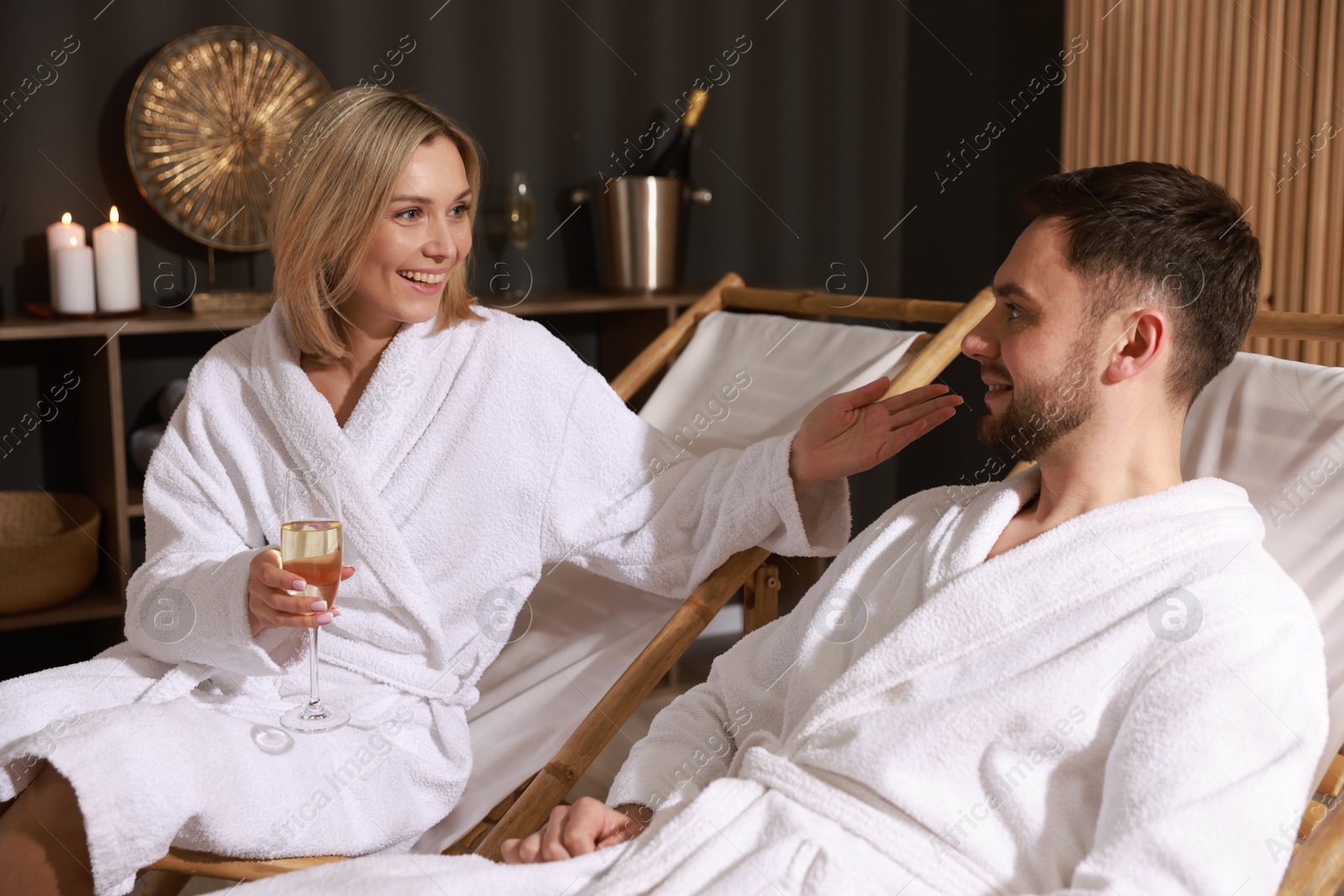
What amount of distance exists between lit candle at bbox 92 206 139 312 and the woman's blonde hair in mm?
1081

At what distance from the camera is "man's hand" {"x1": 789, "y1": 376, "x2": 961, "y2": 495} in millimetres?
1595

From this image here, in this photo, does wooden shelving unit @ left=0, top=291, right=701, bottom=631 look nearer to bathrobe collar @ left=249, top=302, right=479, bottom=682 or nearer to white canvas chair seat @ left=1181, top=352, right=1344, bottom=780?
bathrobe collar @ left=249, top=302, right=479, bottom=682

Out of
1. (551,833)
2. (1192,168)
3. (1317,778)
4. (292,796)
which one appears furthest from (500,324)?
(1192,168)

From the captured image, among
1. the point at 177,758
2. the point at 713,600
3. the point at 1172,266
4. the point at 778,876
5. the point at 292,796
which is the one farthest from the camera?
the point at 713,600

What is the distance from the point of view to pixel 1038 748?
1121 mm

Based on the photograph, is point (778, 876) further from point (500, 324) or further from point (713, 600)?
point (500, 324)

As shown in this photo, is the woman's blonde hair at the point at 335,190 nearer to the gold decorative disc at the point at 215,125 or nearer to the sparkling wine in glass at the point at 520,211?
the gold decorative disc at the point at 215,125

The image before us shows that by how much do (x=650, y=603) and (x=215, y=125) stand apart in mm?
1616

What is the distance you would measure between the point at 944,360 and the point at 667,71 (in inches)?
73.6

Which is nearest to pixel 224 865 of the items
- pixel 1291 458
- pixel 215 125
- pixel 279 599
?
pixel 279 599

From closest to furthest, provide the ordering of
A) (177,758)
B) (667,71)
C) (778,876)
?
(778,876), (177,758), (667,71)

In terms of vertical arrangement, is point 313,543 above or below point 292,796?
above

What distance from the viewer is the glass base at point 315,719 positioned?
154 cm

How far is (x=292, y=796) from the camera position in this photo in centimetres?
152
